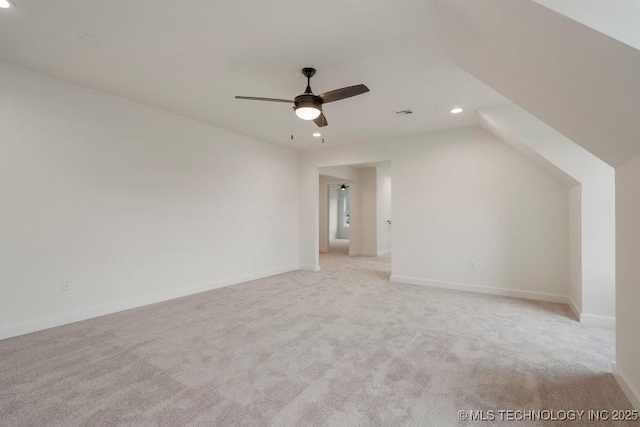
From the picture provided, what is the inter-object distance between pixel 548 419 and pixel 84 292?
4.25 m

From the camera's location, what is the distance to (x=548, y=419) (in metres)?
1.65

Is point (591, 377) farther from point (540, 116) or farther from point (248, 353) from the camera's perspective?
point (248, 353)

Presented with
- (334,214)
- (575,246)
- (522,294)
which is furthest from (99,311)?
(334,214)

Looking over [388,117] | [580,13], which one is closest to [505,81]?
[580,13]

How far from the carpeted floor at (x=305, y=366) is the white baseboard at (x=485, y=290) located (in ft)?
0.80

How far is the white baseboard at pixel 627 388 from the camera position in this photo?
67.8 inches

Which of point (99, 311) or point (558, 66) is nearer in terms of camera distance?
point (558, 66)

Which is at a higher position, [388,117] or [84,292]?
[388,117]

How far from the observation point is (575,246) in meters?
3.49

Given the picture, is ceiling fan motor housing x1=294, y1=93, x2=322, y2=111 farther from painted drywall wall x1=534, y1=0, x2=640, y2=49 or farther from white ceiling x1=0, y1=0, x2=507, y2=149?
painted drywall wall x1=534, y1=0, x2=640, y2=49

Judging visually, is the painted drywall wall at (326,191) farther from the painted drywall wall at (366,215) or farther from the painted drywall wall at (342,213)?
the painted drywall wall at (342,213)

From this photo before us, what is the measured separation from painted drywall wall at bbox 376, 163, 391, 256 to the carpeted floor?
480 centimetres

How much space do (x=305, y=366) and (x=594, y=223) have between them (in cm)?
331

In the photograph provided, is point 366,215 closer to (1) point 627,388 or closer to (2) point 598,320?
(2) point 598,320
